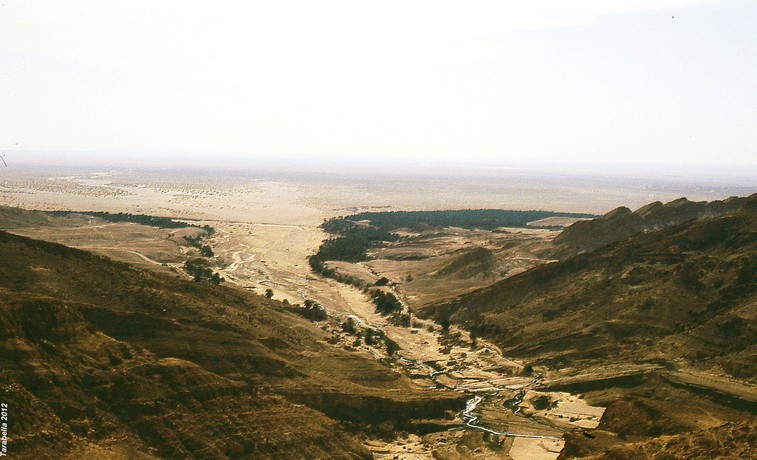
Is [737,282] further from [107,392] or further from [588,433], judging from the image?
[107,392]

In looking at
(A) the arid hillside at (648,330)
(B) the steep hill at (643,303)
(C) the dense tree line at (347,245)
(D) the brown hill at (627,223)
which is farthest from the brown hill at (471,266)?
(B) the steep hill at (643,303)

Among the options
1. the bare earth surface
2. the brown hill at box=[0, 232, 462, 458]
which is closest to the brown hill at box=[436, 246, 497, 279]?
the bare earth surface

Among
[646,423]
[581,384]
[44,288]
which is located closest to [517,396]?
[581,384]

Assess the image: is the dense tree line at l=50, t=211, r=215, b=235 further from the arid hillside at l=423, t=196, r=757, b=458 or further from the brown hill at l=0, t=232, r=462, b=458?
the brown hill at l=0, t=232, r=462, b=458

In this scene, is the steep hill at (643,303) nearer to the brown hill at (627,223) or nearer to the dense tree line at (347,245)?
the brown hill at (627,223)

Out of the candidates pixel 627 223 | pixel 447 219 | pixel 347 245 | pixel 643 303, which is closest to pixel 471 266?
pixel 627 223

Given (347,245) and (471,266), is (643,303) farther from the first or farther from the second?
(347,245)
